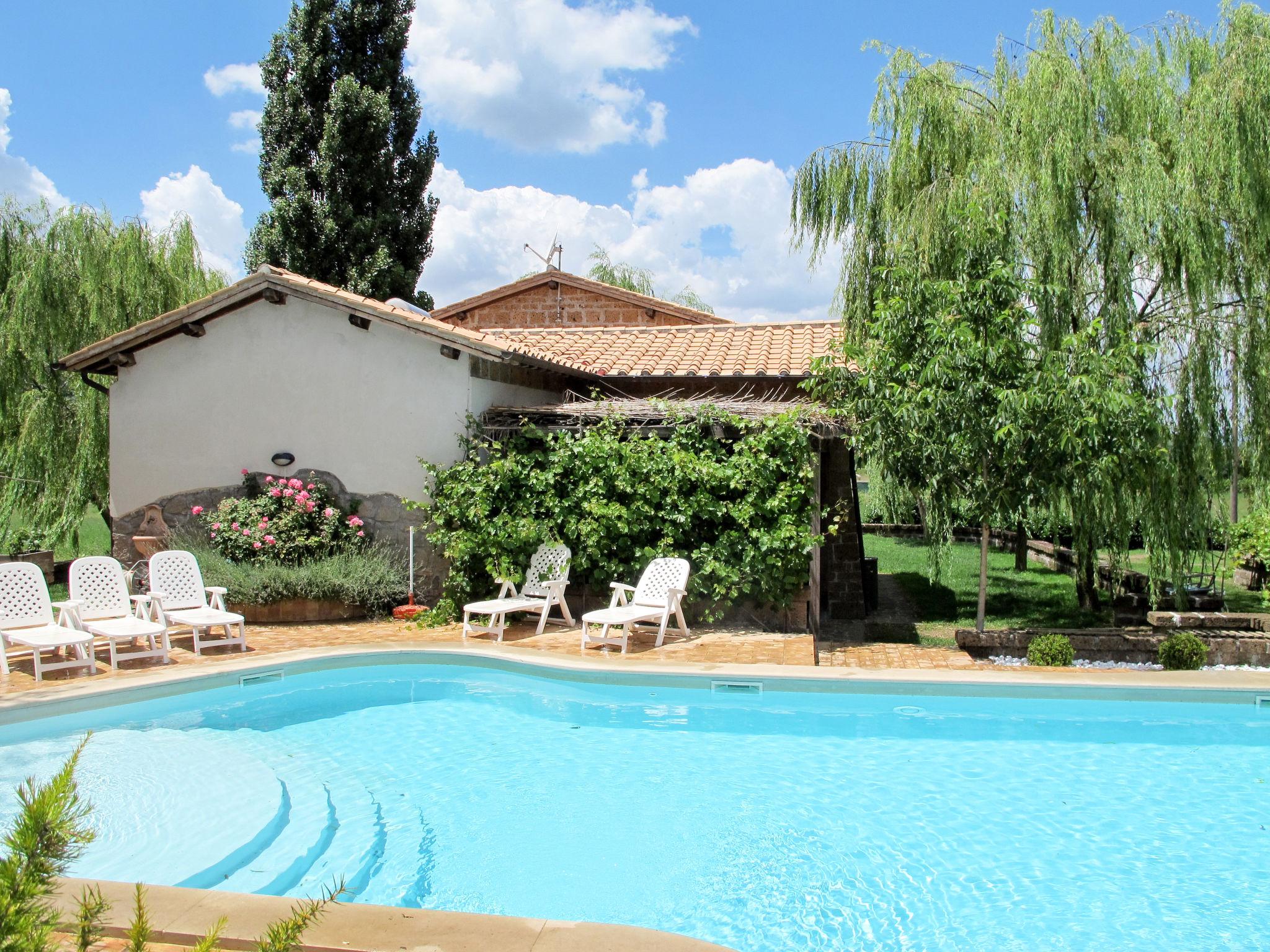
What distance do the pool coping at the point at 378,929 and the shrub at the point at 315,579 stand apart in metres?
7.81

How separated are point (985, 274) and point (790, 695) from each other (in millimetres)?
5216

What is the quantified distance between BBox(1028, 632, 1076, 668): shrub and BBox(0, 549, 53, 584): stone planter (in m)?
14.3

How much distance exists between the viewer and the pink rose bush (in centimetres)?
1184

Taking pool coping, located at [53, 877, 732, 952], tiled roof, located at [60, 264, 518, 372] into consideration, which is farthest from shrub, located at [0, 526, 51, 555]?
pool coping, located at [53, 877, 732, 952]

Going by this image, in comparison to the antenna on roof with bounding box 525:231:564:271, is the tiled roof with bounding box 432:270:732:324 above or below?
below

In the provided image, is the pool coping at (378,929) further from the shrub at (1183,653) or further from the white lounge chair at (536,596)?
the shrub at (1183,653)

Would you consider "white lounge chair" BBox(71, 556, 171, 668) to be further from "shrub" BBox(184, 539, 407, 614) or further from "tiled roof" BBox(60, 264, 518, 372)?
"tiled roof" BBox(60, 264, 518, 372)

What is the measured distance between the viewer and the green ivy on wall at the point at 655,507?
1112 cm

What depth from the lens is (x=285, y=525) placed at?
11867 millimetres

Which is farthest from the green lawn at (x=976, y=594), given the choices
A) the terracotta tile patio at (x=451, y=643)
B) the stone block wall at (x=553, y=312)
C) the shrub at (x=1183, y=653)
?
the stone block wall at (x=553, y=312)

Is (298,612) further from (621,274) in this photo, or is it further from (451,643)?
(621,274)

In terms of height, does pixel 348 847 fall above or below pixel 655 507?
below

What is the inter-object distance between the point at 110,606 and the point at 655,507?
6.13 metres

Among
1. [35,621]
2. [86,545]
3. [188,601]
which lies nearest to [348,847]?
[35,621]
